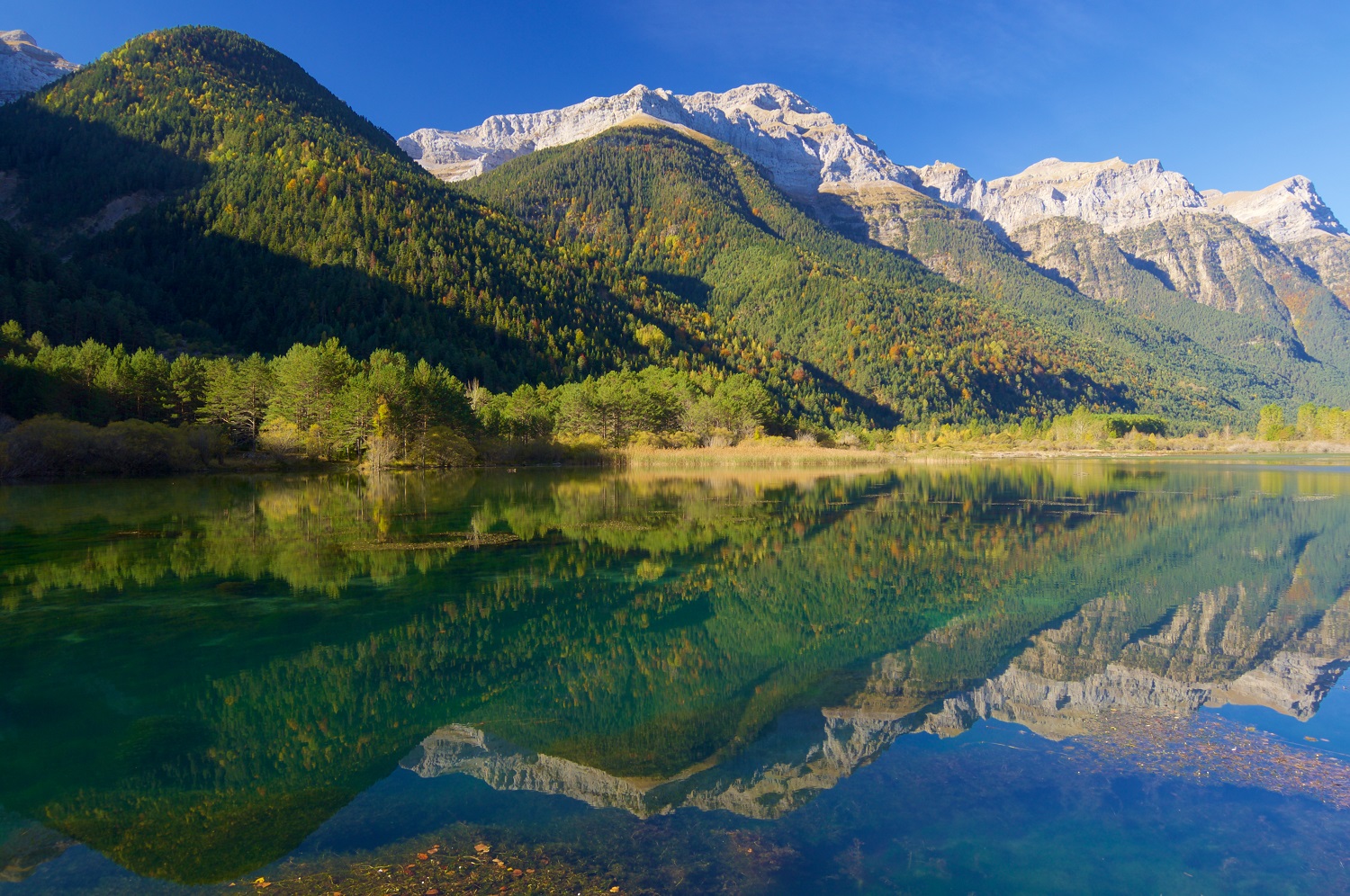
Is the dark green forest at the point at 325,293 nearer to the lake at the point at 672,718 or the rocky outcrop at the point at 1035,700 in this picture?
the lake at the point at 672,718

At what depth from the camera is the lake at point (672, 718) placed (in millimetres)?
6953

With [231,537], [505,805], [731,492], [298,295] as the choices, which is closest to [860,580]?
[505,805]

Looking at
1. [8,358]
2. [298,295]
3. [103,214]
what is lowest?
[8,358]

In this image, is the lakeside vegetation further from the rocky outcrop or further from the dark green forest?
the rocky outcrop

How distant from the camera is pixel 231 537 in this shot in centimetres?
2533

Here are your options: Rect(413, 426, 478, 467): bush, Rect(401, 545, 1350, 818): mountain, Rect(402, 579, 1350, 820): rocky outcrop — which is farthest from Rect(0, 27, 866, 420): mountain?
Rect(402, 579, 1350, 820): rocky outcrop

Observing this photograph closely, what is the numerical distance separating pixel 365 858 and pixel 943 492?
138 ft

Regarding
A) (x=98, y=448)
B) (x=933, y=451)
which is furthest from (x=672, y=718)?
(x=933, y=451)

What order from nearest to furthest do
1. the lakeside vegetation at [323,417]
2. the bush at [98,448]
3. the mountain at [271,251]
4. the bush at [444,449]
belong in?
the bush at [98,448] < the lakeside vegetation at [323,417] < the bush at [444,449] < the mountain at [271,251]

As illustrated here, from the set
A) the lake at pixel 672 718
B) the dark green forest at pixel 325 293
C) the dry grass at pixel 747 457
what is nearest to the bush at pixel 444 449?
the dark green forest at pixel 325 293

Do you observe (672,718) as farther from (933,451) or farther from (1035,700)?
(933,451)

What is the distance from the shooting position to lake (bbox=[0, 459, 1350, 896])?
22.8 ft

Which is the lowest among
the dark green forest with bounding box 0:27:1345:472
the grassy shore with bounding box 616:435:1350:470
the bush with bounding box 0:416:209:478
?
the grassy shore with bounding box 616:435:1350:470

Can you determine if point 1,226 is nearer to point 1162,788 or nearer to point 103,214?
point 103,214
